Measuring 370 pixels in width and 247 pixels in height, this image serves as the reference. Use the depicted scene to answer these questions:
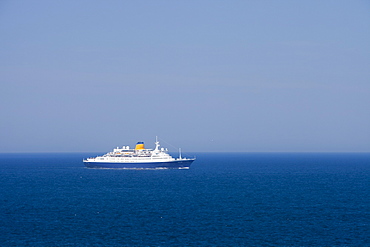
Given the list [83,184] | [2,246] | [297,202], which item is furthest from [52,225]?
[83,184]

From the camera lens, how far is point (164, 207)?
68.2 meters

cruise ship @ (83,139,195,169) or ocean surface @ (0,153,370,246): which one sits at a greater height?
cruise ship @ (83,139,195,169)

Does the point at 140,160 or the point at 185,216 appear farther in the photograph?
the point at 140,160

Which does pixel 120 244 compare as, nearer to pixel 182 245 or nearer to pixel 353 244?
pixel 182 245

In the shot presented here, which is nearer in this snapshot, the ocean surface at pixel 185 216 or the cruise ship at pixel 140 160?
the ocean surface at pixel 185 216

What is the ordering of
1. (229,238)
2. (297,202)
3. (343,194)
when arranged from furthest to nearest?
1. (343,194)
2. (297,202)
3. (229,238)

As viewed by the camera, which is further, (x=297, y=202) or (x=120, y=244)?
(x=297, y=202)

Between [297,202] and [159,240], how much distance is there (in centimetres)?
3276

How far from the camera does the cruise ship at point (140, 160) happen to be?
15050 centimetres

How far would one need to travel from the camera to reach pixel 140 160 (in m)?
151

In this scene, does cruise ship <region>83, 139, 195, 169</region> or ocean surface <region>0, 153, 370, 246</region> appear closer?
ocean surface <region>0, 153, 370, 246</region>

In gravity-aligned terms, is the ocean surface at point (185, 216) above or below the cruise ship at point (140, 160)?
below

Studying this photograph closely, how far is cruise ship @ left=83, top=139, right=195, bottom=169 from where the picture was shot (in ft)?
494

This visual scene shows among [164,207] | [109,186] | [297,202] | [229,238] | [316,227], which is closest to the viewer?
[229,238]
